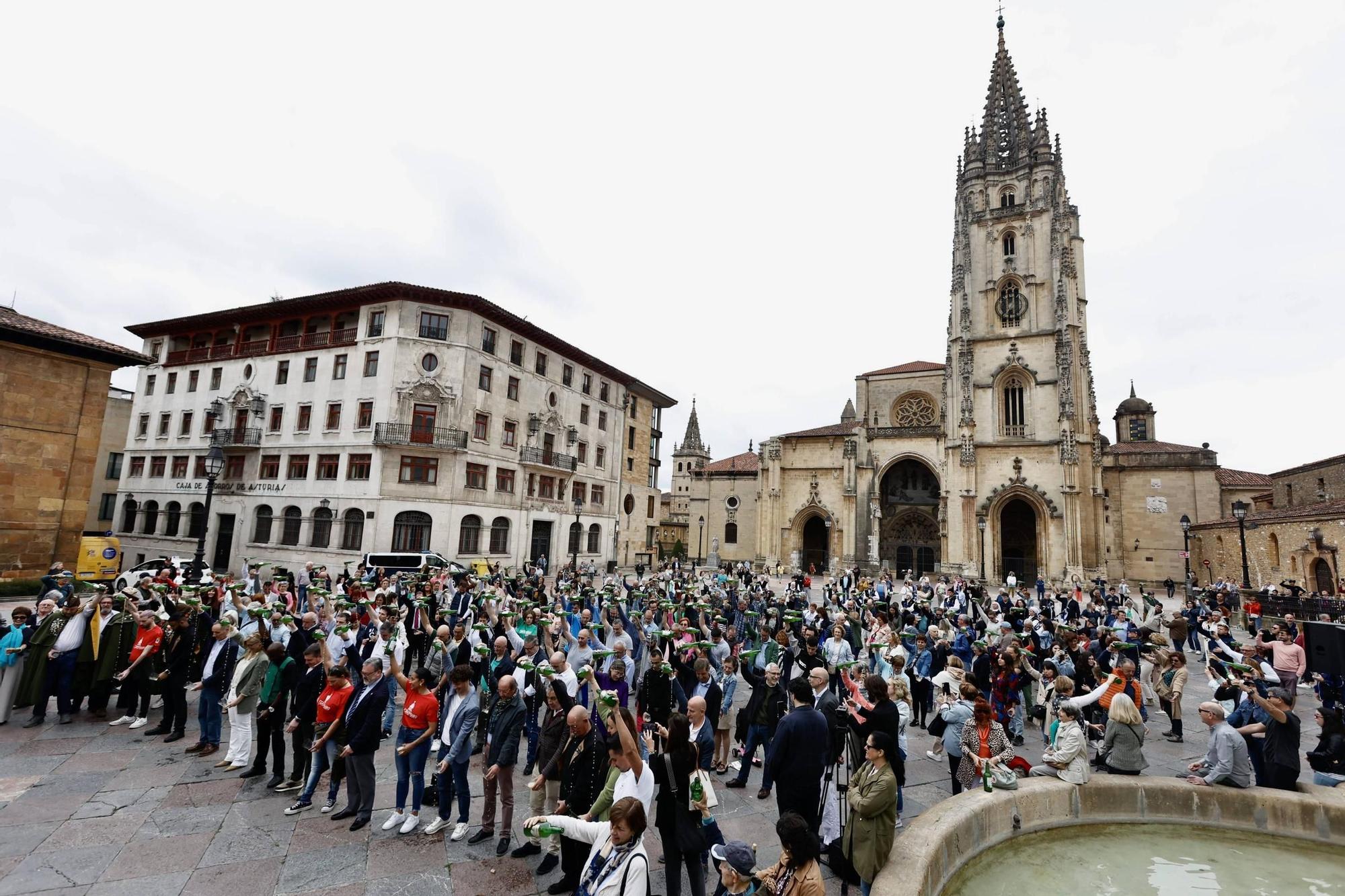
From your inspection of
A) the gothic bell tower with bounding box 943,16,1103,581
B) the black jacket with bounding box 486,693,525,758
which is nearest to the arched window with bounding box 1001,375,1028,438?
the gothic bell tower with bounding box 943,16,1103,581

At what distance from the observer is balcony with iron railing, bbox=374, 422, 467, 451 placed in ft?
86.5

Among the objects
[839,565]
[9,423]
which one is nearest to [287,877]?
[9,423]

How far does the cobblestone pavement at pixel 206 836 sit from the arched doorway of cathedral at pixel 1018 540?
33.9m

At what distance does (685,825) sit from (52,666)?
9.34 meters

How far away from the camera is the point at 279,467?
2875 centimetres

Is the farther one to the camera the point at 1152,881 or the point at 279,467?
the point at 279,467

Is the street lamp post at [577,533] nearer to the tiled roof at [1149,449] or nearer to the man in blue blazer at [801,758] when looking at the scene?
the man in blue blazer at [801,758]

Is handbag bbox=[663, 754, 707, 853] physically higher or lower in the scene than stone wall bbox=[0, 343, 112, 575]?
lower

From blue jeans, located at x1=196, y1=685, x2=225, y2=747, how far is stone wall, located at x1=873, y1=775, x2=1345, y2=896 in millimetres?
7806

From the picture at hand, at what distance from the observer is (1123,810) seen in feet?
20.5

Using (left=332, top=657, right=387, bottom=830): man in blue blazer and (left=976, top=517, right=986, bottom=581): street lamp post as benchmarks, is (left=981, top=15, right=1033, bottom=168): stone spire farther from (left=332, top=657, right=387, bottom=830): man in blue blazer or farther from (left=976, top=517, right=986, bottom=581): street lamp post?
(left=332, top=657, right=387, bottom=830): man in blue blazer

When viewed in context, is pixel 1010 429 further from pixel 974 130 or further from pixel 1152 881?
pixel 1152 881

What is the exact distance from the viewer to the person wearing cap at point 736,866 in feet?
10.8

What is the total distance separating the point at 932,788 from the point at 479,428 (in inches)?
1022
